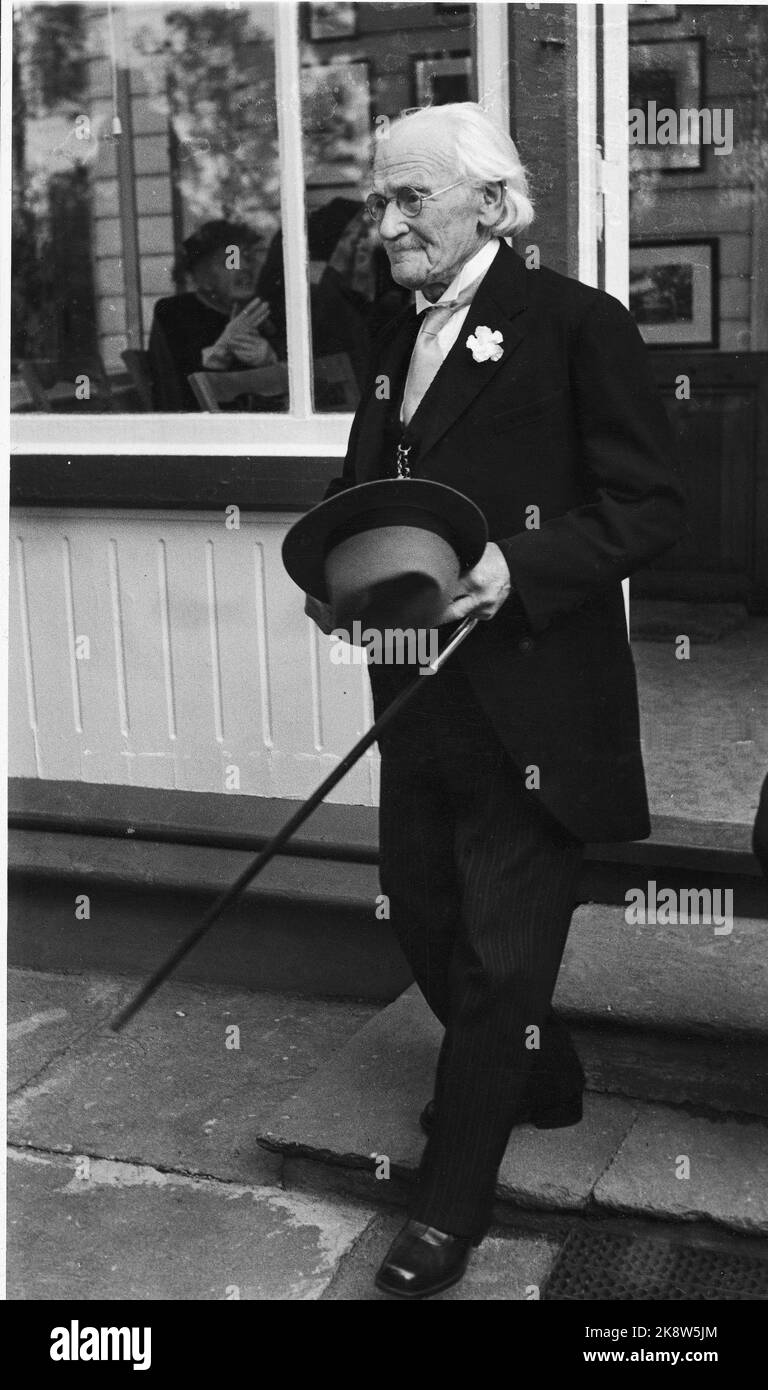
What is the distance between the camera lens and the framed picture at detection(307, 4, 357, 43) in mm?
5172

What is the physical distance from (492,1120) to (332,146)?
345 cm

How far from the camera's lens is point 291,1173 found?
145 inches

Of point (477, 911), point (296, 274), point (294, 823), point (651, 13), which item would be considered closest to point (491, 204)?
point (294, 823)

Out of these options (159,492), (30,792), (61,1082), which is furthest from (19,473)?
(61,1082)

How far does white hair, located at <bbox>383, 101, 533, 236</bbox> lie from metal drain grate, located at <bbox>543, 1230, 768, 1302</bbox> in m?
1.96

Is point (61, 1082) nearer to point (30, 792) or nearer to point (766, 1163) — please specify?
point (30, 792)

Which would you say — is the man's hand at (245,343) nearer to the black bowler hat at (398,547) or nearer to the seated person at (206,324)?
the seated person at (206,324)

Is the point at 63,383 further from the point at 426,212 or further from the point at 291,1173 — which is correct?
the point at 291,1173

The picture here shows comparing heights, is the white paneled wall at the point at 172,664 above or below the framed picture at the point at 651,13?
below

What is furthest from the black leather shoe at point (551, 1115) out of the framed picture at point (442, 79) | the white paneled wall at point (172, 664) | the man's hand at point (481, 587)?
the framed picture at point (442, 79)

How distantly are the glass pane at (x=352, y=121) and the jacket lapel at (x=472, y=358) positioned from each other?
1589 mm

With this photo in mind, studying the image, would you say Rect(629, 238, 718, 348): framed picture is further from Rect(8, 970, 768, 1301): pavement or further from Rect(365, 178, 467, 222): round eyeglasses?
Rect(365, 178, 467, 222): round eyeglasses

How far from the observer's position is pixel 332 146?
5379 mm

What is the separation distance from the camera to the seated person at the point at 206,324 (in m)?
4.91
